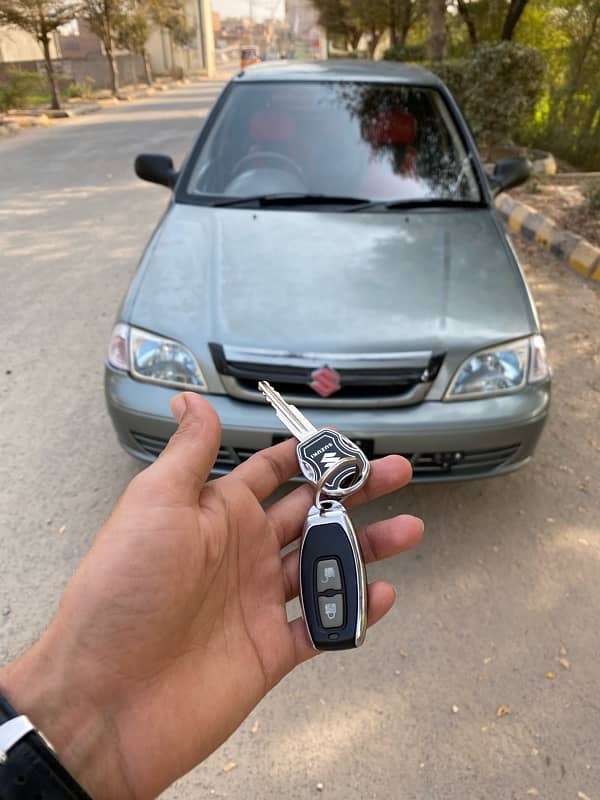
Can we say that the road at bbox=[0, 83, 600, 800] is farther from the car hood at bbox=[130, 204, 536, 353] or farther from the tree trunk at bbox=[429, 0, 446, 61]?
the tree trunk at bbox=[429, 0, 446, 61]

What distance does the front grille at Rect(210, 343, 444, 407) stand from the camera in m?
1.97

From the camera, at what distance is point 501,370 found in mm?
2090

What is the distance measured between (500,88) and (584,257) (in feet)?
13.4

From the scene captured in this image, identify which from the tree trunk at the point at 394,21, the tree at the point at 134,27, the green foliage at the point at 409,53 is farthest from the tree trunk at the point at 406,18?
the tree at the point at 134,27

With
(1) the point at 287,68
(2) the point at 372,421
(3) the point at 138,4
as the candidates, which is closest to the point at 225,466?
(2) the point at 372,421

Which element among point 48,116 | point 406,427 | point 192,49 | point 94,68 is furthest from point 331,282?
point 192,49

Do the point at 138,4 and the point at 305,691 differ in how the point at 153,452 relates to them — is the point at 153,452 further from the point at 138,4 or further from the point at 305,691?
the point at 138,4

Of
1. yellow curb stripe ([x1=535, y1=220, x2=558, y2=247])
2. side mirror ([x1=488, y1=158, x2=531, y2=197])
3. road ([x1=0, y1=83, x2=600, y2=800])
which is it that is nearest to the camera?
road ([x1=0, y1=83, x2=600, y2=800])

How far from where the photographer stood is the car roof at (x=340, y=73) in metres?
3.28

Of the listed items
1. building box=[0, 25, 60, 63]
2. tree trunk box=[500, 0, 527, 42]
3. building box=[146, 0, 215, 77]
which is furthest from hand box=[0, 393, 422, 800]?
building box=[146, 0, 215, 77]

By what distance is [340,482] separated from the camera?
1.35 meters

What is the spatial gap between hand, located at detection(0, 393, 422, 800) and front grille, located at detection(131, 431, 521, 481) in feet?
2.27

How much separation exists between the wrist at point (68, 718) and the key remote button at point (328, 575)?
452mm

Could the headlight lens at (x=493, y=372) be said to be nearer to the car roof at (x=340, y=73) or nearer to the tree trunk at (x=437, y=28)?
the car roof at (x=340, y=73)
